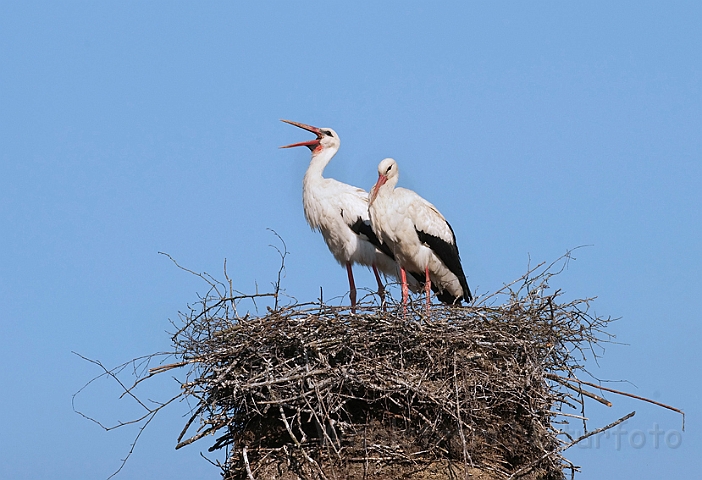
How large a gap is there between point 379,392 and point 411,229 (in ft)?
8.27

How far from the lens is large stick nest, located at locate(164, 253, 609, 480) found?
7141mm

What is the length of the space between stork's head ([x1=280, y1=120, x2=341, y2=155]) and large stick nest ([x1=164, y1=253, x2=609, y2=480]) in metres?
3.22

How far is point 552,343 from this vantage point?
25.8 feet

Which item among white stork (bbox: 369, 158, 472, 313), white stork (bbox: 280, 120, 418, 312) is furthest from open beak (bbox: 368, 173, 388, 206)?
white stork (bbox: 280, 120, 418, 312)

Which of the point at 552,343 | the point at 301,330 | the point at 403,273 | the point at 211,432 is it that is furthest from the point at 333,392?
the point at 403,273

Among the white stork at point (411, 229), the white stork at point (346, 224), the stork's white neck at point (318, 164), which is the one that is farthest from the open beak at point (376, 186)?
the stork's white neck at point (318, 164)

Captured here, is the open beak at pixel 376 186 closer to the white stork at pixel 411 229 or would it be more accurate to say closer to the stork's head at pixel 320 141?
the white stork at pixel 411 229

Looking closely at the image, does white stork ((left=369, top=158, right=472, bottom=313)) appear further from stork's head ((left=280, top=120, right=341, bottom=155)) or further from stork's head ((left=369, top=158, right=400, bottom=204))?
stork's head ((left=280, top=120, right=341, bottom=155))

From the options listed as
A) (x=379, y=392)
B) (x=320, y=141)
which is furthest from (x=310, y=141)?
(x=379, y=392)

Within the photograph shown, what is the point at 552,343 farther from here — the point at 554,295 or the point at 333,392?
the point at 333,392

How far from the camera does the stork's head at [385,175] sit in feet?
31.1

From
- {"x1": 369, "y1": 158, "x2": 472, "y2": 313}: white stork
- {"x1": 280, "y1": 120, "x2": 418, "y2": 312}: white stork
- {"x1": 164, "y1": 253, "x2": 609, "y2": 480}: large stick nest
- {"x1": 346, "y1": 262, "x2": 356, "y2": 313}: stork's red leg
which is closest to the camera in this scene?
{"x1": 164, "y1": 253, "x2": 609, "y2": 480}: large stick nest

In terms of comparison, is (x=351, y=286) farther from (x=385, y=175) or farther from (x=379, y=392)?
(x=379, y=392)

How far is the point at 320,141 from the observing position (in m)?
10.8
